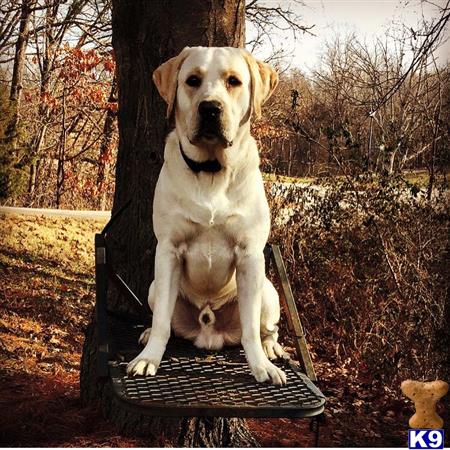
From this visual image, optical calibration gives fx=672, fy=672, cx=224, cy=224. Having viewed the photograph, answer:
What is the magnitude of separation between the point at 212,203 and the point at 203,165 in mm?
102

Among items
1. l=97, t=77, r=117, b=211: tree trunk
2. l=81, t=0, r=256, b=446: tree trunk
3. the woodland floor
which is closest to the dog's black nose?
l=81, t=0, r=256, b=446: tree trunk

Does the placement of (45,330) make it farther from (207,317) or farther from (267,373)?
(267,373)

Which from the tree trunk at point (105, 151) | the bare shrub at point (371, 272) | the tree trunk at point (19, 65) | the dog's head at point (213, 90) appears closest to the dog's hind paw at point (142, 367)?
the dog's head at point (213, 90)

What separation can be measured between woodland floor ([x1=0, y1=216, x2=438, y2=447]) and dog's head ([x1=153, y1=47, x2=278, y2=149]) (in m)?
1.29

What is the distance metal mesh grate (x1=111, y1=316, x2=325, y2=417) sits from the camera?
4.88 feet

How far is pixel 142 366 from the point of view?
1.70 metres

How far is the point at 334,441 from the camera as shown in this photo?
120 inches

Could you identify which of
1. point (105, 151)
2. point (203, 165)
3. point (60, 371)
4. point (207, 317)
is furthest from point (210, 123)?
point (105, 151)

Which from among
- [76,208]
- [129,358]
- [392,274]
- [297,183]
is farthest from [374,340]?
[129,358]

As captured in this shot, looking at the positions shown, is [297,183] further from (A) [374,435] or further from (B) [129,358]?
(B) [129,358]

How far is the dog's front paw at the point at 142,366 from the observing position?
66.2 inches

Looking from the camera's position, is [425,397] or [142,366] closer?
[142,366]

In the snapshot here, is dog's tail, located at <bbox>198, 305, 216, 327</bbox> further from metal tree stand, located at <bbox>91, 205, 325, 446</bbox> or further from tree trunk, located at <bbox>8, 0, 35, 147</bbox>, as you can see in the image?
tree trunk, located at <bbox>8, 0, 35, 147</bbox>

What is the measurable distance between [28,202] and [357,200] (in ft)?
6.05
